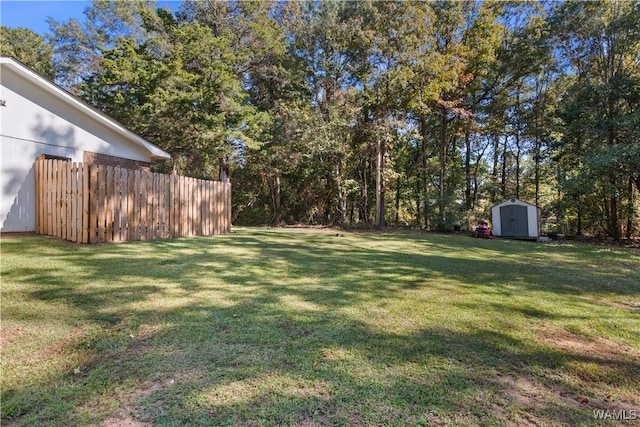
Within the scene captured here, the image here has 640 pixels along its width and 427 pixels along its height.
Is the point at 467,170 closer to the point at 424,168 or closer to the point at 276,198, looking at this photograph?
the point at 424,168

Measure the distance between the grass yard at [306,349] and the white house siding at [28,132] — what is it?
3.96 metres

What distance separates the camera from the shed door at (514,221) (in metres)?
14.6

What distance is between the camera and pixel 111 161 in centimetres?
1011

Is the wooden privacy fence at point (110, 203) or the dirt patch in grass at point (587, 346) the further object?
the wooden privacy fence at point (110, 203)

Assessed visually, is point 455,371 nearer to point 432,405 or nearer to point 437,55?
point 432,405

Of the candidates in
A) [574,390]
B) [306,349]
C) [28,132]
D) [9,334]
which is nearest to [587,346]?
[574,390]

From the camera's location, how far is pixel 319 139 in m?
16.0

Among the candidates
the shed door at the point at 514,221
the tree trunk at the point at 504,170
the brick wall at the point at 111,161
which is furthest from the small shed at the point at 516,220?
the brick wall at the point at 111,161

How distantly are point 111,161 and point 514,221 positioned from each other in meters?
16.7

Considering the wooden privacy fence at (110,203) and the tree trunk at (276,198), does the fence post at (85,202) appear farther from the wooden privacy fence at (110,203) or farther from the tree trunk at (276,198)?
the tree trunk at (276,198)

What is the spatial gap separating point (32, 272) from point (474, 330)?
18.1 feet

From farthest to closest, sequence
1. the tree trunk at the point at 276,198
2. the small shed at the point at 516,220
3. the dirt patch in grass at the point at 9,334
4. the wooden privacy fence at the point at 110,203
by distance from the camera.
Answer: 1. the tree trunk at the point at 276,198
2. the small shed at the point at 516,220
3. the wooden privacy fence at the point at 110,203
4. the dirt patch in grass at the point at 9,334

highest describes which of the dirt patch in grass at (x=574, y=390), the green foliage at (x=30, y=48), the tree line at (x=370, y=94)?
the green foliage at (x=30, y=48)

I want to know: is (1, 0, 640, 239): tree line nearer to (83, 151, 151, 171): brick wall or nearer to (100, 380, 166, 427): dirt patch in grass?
(83, 151, 151, 171): brick wall
